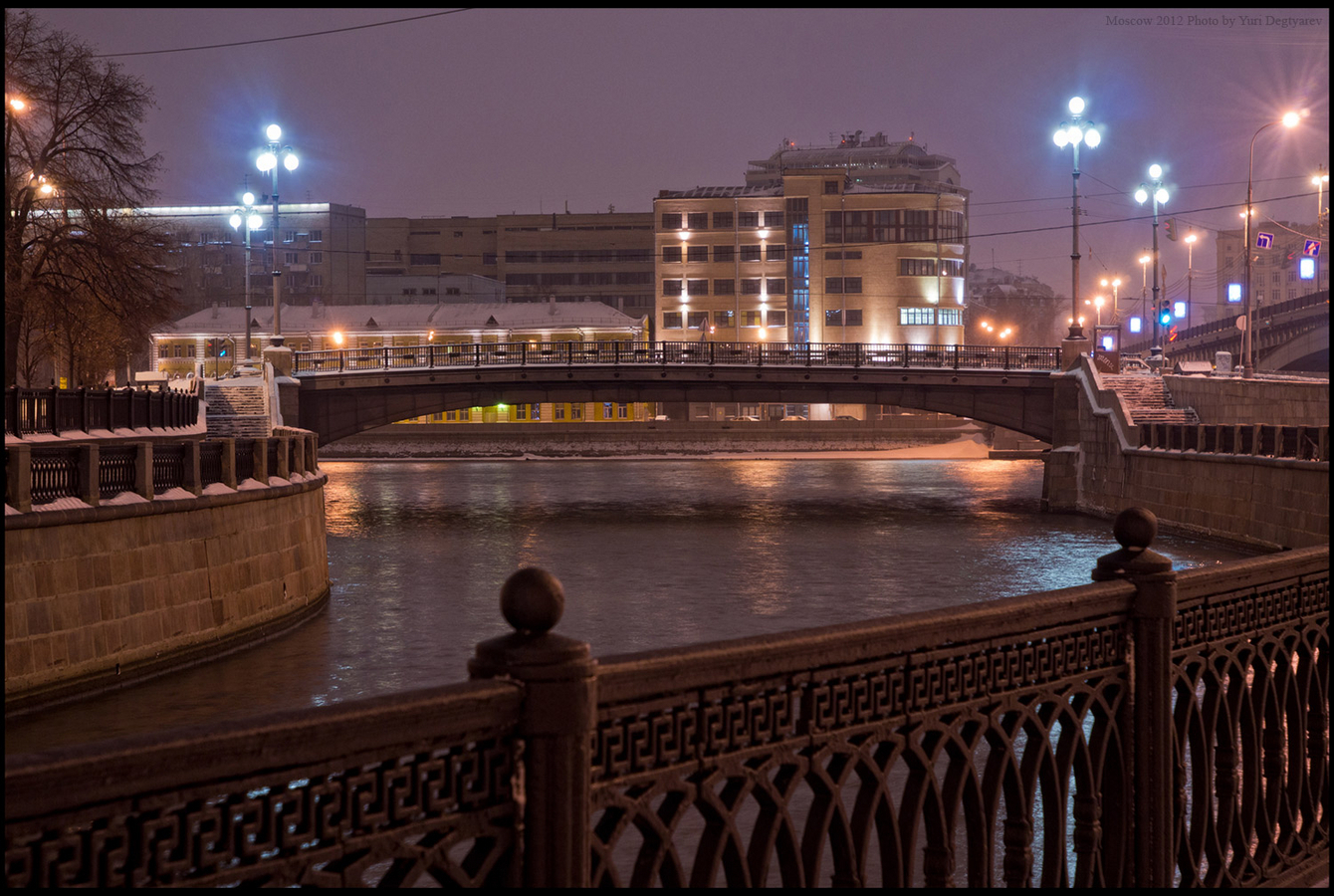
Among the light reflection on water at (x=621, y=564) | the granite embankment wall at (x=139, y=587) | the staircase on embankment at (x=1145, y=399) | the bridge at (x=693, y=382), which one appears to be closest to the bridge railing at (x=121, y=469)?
the granite embankment wall at (x=139, y=587)

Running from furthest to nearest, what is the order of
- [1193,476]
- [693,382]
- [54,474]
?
[693,382]
[1193,476]
[54,474]

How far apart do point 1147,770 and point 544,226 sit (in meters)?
113

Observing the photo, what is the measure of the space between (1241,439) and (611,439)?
159 ft

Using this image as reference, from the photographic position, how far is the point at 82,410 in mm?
25797

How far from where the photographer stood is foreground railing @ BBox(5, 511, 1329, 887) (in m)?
2.84

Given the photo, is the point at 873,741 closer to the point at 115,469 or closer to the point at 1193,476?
the point at 115,469

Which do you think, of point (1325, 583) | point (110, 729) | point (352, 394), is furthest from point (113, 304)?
point (1325, 583)

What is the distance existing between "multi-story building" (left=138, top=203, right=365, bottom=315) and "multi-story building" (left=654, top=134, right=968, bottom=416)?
28.6 m

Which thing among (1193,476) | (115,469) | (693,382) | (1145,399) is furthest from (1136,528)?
(693,382)

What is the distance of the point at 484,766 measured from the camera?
10.7 ft

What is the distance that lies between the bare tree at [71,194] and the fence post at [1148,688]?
33.7m

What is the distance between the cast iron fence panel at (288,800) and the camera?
2.64 m

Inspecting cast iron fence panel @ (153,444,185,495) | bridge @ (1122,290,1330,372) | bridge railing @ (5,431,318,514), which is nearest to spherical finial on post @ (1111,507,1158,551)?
bridge railing @ (5,431,318,514)

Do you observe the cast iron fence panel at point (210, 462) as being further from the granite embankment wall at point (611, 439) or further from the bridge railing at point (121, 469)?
the granite embankment wall at point (611, 439)
